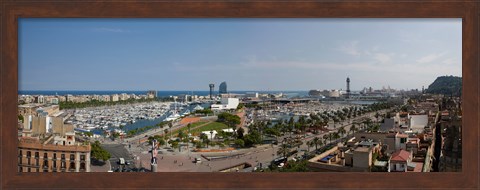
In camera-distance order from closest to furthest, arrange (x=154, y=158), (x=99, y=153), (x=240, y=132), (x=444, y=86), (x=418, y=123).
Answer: (x=444, y=86) → (x=154, y=158) → (x=99, y=153) → (x=418, y=123) → (x=240, y=132)

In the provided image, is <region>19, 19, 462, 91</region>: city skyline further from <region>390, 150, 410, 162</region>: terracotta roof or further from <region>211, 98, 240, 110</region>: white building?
<region>390, 150, 410, 162</region>: terracotta roof

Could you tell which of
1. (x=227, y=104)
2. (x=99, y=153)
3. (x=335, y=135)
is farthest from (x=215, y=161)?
(x=335, y=135)

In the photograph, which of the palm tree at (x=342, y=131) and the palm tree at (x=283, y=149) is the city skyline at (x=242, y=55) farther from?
the palm tree at (x=283, y=149)

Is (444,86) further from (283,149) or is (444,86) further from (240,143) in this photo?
(240,143)

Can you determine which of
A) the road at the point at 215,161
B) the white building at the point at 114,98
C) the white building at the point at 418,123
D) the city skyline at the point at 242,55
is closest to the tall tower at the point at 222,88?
the city skyline at the point at 242,55

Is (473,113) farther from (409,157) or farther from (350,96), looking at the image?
(350,96)
